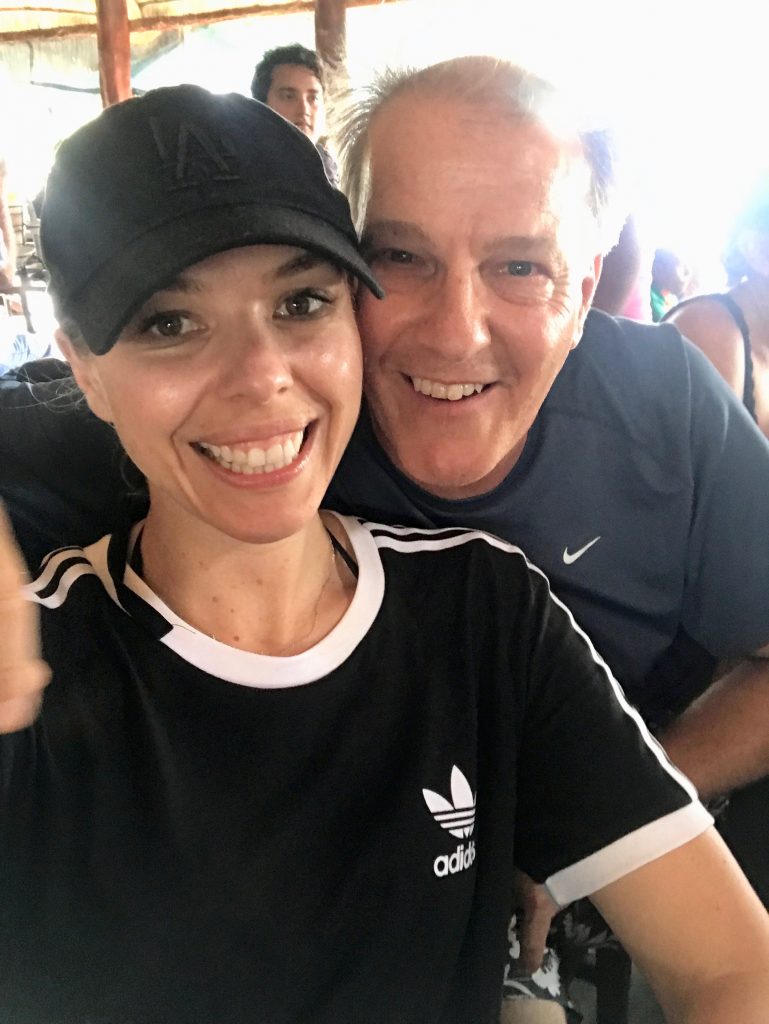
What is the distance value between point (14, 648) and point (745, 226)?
201cm

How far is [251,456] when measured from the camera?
83cm

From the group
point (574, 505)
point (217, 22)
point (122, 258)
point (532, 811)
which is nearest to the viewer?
point (122, 258)

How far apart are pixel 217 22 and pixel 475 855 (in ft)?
19.8

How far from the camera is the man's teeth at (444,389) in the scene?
1.06 metres

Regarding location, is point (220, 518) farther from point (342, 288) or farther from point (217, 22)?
point (217, 22)

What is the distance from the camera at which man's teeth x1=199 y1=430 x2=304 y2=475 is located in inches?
32.5

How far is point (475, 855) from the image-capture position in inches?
36.6

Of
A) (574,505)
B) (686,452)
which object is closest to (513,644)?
(574,505)

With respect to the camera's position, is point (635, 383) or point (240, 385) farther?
point (635, 383)

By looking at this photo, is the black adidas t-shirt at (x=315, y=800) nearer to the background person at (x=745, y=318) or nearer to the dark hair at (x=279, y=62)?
the background person at (x=745, y=318)

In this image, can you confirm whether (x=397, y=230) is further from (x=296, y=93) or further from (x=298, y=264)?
(x=296, y=93)

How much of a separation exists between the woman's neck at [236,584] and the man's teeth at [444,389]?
0.27m

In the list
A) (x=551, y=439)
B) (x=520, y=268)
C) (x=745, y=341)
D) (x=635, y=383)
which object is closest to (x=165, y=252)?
(x=520, y=268)

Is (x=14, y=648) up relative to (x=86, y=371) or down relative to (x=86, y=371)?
down
